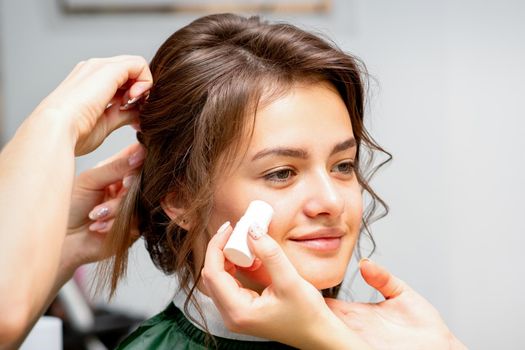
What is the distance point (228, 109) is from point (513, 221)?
4.06 feet

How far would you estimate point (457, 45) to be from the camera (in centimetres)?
205

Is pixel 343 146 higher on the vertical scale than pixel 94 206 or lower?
higher

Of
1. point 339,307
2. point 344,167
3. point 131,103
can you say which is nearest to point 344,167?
point 344,167

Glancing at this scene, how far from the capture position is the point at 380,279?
1.16 m

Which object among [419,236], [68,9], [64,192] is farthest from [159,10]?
[64,192]

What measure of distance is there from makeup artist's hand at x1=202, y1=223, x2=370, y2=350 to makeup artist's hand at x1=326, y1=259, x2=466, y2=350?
122 millimetres

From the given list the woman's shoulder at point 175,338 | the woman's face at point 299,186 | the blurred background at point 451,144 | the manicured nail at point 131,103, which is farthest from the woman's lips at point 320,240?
the blurred background at point 451,144

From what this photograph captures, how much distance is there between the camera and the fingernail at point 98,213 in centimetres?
131

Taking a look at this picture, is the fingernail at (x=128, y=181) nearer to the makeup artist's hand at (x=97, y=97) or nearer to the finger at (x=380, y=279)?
the makeup artist's hand at (x=97, y=97)

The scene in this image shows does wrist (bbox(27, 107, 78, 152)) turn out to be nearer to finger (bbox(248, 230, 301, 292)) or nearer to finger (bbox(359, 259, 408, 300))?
finger (bbox(248, 230, 301, 292))

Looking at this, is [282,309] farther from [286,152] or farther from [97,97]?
[97,97]

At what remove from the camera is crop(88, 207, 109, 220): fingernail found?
51.6 inches

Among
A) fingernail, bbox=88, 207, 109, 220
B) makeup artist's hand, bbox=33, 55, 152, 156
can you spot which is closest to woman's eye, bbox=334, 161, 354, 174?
makeup artist's hand, bbox=33, 55, 152, 156

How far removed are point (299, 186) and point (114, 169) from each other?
396 mm
